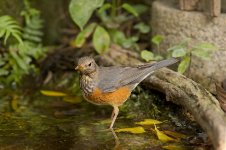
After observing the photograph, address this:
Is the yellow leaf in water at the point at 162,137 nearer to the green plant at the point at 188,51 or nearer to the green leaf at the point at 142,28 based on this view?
the green plant at the point at 188,51

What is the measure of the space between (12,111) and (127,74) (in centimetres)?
133

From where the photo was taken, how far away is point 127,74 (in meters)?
5.73

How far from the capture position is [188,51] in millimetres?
6227

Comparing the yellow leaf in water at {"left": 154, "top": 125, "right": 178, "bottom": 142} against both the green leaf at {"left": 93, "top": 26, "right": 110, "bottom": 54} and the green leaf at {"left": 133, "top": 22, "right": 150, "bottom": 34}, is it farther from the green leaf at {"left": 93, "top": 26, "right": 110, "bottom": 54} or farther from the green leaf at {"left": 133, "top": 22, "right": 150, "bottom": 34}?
the green leaf at {"left": 133, "top": 22, "right": 150, "bottom": 34}

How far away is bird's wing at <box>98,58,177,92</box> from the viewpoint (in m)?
5.66

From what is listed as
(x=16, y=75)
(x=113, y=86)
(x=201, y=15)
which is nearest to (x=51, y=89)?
(x=16, y=75)

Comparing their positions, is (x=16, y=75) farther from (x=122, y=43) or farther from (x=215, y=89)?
(x=215, y=89)

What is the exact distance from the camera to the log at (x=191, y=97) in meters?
4.32

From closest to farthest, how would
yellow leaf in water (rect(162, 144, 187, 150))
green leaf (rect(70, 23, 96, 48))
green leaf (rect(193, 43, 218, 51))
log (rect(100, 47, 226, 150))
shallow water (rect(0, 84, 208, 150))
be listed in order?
1. log (rect(100, 47, 226, 150))
2. yellow leaf in water (rect(162, 144, 187, 150))
3. shallow water (rect(0, 84, 208, 150))
4. green leaf (rect(193, 43, 218, 51))
5. green leaf (rect(70, 23, 96, 48))

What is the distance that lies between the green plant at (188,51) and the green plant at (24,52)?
74.3 inches

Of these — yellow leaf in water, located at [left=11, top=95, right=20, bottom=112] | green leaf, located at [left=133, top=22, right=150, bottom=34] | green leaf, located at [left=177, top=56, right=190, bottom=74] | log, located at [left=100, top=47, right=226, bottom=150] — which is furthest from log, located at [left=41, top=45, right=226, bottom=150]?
yellow leaf in water, located at [left=11, top=95, right=20, bottom=112]

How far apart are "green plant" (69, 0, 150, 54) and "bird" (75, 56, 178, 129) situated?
37.2 inches

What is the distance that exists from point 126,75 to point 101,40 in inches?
53.5

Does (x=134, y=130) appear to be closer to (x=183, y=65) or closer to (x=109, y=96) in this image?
(x=109, y=96)
